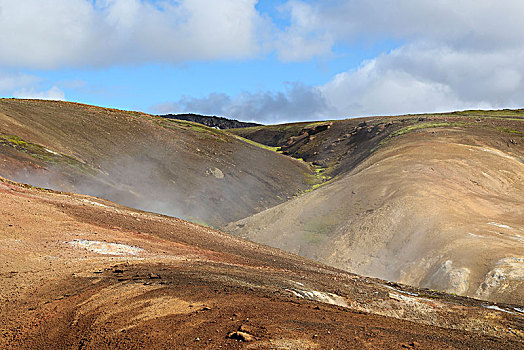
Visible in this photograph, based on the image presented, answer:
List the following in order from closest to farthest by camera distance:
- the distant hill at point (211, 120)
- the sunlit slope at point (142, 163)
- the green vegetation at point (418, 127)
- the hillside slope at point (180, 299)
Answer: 1. the hillside slope at point (180, 299)
2. the sunlit slope at point (142, 163)
3. the green vegetation at point (418, 127)
4. the distant hill at point (211, 120)

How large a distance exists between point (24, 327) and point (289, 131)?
107 metres

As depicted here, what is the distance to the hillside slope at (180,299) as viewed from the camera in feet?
36.8

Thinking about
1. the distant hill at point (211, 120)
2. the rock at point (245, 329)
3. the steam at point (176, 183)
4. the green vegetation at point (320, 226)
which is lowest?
the rock at point (245, 329)

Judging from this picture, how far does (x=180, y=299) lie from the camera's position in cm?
1310

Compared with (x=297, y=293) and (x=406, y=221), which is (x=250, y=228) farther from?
(x=297, y=293)

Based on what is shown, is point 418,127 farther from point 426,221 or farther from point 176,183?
point 426,221

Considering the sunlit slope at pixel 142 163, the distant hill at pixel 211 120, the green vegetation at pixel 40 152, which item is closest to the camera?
the green vegetation at pixel 40 152

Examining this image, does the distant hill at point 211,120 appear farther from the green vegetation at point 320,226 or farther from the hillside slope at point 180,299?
the hillside slope at point 180,299

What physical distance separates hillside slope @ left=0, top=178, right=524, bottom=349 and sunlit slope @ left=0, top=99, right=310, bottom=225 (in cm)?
1717

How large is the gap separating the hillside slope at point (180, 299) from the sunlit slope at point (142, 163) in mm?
17169

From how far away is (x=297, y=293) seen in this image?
16.2 metres

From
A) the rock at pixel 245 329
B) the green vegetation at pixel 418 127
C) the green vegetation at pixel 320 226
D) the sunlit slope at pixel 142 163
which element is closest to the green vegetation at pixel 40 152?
the sunlit slope at pixel 142 163

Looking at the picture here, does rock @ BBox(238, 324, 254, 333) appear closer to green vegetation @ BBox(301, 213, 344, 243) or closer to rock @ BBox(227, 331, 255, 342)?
rock @ BBox(227, 331, 255, 342)

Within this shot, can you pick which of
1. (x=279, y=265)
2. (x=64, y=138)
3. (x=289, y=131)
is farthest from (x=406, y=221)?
(x=289, y=131)
